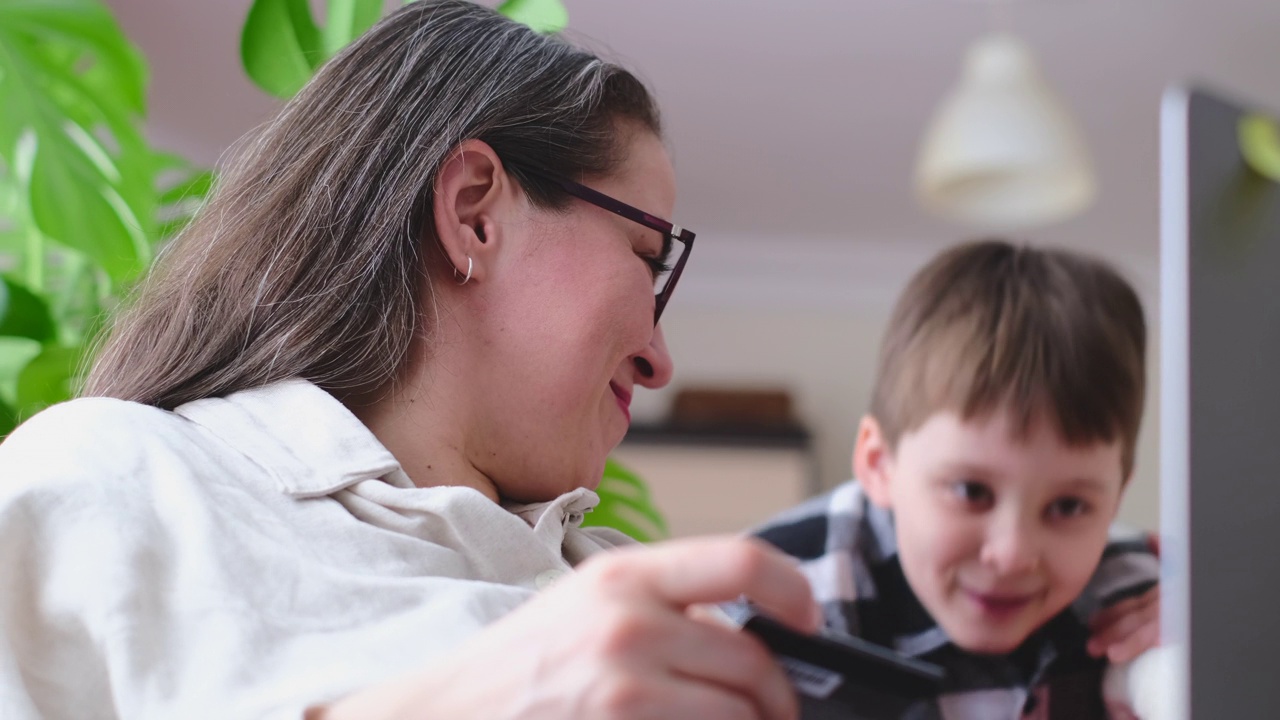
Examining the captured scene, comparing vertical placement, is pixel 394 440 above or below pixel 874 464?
above

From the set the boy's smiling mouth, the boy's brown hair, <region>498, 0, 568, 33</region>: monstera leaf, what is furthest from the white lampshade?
<region>498, 0, 568, 33</region>: monstera leaf

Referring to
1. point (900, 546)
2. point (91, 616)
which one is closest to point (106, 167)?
point (91, 616)

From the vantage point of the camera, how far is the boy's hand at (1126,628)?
1.14 metres

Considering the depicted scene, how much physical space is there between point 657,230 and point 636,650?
1.73 feet

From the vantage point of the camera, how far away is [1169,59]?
3.04 m

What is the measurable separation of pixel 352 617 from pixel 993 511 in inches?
33.0

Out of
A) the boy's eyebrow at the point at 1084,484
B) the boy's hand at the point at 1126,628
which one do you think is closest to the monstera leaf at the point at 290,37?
the boy's eyebrow at the point at 1084,484

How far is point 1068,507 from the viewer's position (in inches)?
49.2

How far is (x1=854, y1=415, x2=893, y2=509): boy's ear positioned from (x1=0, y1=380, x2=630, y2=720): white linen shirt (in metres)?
0.77

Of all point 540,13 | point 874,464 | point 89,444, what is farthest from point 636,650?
point 874,464

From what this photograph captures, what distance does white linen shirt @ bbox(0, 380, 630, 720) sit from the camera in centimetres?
54

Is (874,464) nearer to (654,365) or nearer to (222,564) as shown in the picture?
(654,365)

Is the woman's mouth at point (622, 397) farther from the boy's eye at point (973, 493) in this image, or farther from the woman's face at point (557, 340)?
the boy's eye at point (973, 493)

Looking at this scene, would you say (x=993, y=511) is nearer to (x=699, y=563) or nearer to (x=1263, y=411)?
(x=1263, y=411)
